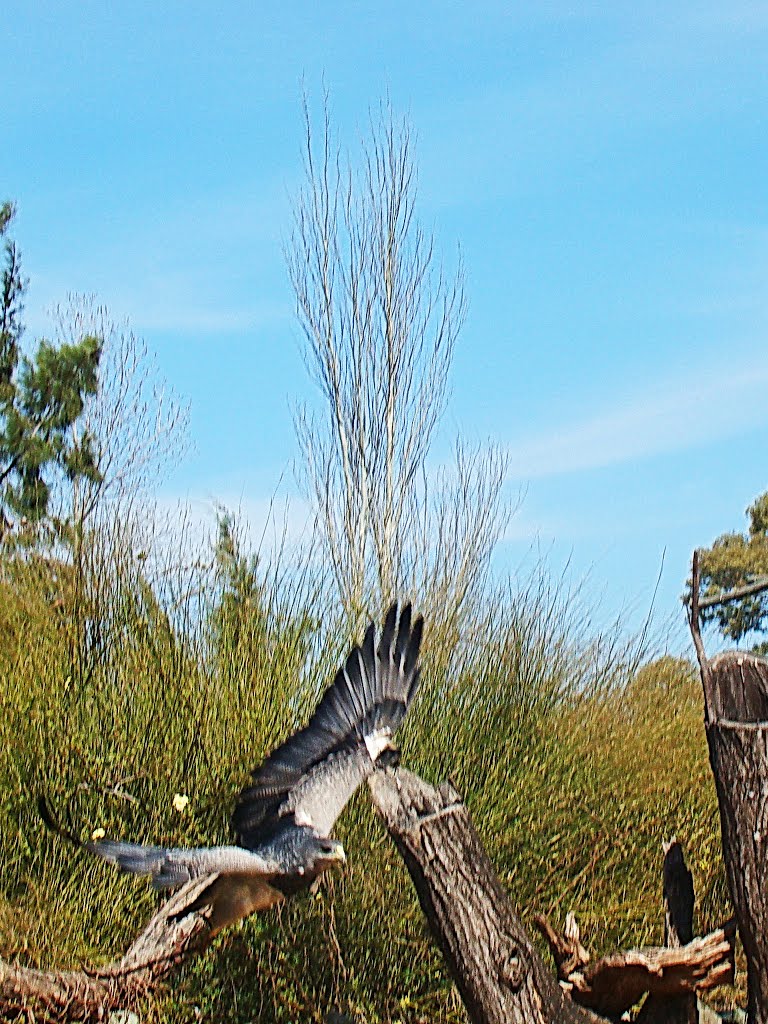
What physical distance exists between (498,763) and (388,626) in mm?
1906

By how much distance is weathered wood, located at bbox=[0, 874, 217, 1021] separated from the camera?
607 centimetres

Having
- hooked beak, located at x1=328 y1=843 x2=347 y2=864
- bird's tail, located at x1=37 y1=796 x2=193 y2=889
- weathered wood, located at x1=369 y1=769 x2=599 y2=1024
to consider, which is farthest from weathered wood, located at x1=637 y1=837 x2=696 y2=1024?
bird's tail, located at x1=37 y1=796 x2=193 y2=889

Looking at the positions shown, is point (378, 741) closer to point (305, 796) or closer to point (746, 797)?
point (305, 796)

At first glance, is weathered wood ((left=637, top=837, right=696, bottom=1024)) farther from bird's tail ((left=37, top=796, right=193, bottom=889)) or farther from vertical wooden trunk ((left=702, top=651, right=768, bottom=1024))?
bird's tail ((left=37, top=796, right=193, bottom=889))

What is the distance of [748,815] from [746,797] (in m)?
0.08

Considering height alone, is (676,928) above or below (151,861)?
below

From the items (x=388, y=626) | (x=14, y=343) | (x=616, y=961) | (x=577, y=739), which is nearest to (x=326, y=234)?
(x=14, y=343)

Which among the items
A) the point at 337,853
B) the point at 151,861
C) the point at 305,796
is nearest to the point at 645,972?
the point at 337,853

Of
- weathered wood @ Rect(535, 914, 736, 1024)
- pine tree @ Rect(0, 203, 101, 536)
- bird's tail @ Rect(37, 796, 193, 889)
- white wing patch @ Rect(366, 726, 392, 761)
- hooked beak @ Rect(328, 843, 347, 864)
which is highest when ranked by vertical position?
pine tree @ Rect(0, 203, 101, 536)

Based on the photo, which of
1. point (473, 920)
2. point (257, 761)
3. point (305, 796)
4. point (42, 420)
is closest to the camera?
point (473, 920)

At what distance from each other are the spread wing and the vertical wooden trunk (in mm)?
1429

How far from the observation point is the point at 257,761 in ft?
24.4

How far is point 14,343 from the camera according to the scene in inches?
542

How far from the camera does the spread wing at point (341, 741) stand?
6.08 metres
